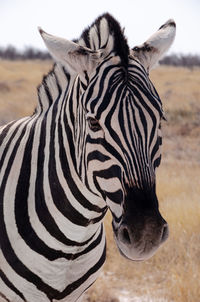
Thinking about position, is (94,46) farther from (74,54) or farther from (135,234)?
(135,234)

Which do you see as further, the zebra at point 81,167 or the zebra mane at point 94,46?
the zebra mane at point 94,46

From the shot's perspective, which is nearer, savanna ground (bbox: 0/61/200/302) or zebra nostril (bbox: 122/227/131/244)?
zebra nostril (bbox: 122/227/131/244)

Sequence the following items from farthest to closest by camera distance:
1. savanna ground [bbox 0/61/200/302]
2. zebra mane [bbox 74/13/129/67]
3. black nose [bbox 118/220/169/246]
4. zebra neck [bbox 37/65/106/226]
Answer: savanna ground [bbox 0/61/200/302] → zebra neck [bbox 37/65/106/226] → zebra mane [bbox 74/13/129/67] → black nose [bbox 118/220/169/246]

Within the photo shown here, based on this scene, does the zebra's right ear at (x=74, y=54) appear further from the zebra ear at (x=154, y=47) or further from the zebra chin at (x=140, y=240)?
the zebra chin at (x=140, y=240)

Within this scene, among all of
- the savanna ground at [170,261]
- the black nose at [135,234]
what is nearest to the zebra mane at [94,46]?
the black nose at [135,234]

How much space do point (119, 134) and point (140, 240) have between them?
487 millimetres

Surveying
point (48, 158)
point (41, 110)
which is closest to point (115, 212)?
point (48, 158)

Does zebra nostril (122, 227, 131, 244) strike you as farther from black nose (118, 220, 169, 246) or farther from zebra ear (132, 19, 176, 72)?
zebra ear (132, 19, 176, 72)

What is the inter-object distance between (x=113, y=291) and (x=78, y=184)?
261 centimetres

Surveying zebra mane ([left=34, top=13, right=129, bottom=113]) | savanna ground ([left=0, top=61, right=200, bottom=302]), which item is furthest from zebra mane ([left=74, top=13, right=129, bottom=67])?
savanna ground ([left=0, top=61, right=200, bottom=302])

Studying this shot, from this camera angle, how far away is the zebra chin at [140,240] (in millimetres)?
1738

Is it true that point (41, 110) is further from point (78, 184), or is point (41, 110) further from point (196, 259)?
point (196, 259)

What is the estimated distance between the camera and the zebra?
72.0 inches

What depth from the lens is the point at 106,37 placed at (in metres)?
2.16
